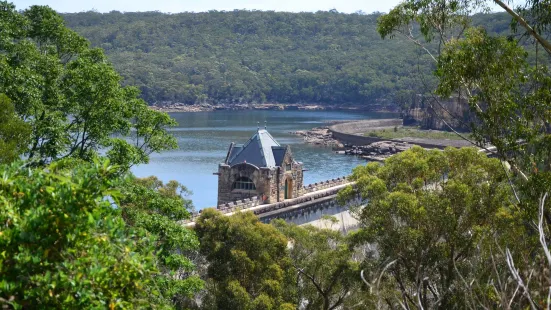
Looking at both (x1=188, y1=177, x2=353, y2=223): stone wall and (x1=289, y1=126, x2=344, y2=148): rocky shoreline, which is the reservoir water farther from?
(x1=188, y1=177, x2=353, y2=223): stone wall

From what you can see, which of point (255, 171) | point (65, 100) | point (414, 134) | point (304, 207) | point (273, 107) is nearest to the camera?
point (65, 100)

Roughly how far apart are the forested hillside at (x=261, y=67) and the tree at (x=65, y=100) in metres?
104

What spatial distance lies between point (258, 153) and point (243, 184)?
133 centimetres

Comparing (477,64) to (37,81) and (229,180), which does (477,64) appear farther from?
(229,180)

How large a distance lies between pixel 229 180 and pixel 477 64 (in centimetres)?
1792

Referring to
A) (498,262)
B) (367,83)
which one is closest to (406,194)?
(498,262)

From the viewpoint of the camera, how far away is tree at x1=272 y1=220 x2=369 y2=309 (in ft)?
59.8

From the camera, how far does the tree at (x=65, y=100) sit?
15.2 metres

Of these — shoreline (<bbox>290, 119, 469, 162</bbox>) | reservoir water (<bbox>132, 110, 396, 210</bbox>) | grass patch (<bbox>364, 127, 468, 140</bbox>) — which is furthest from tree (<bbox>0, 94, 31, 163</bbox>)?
grass patch (<bbox>364, 127, 468, 140</bbox>)

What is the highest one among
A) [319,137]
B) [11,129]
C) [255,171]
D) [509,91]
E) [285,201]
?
[509,91]

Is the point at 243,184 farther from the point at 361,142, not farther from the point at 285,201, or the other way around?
the point at 361,142

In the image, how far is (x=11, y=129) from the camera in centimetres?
1367

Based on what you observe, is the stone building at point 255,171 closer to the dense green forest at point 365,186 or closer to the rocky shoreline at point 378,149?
the dense green forest at point 365,186

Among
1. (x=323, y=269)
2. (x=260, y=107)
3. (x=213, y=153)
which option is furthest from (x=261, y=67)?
(x=323, y=269)
